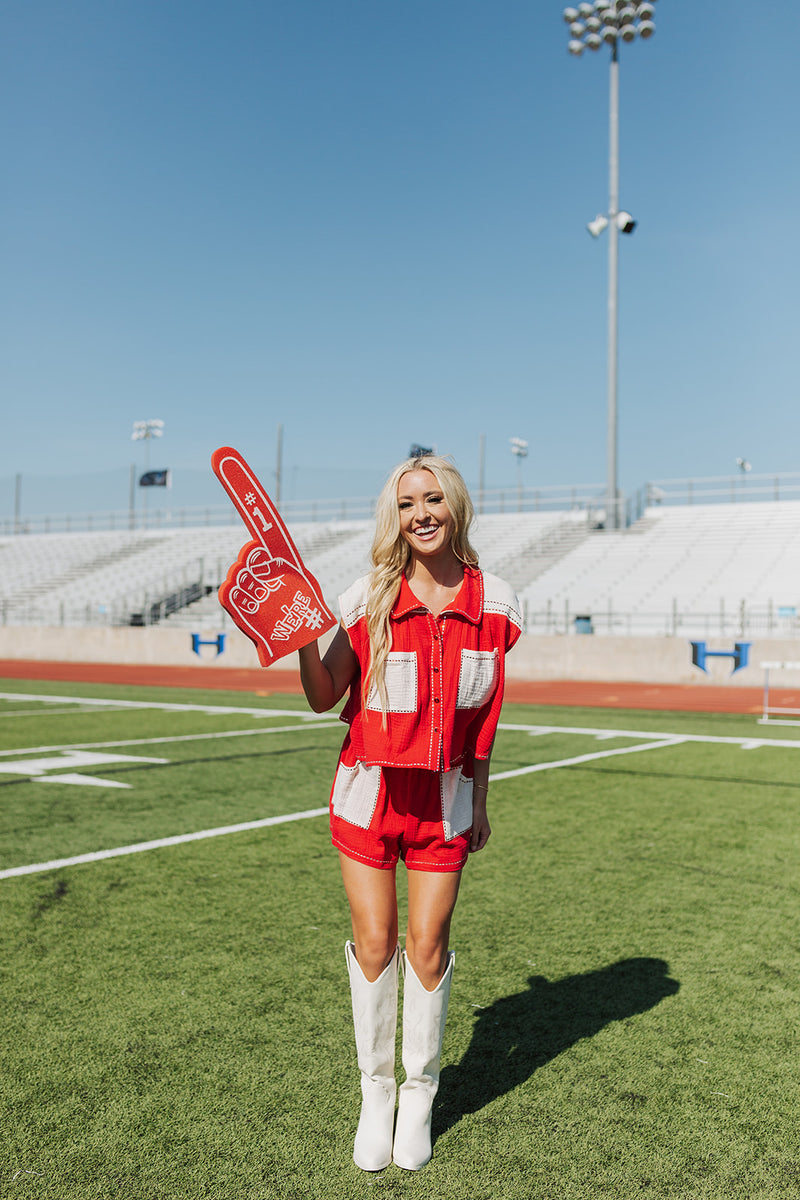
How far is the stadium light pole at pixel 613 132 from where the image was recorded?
29469 millimetres

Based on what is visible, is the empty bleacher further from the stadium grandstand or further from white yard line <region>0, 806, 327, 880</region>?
white yard line <region>0, 806, 327, 880</region>

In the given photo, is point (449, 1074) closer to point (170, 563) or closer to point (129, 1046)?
point (129, 1046)

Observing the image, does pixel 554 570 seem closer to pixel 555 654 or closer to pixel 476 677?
pixel 555 654

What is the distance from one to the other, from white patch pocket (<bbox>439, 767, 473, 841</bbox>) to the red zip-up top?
4 cm

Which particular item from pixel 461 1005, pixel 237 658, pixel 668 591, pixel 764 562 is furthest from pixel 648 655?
pixel 461 1005

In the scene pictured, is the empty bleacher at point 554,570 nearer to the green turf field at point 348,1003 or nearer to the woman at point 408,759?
the green turf field at point 348,1003

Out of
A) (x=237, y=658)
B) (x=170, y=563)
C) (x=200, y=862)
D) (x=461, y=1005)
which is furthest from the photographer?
(x=170, y=563)

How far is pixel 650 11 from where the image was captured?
3081 centimetres

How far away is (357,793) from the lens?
2566mm

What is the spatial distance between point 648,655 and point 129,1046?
701 inches

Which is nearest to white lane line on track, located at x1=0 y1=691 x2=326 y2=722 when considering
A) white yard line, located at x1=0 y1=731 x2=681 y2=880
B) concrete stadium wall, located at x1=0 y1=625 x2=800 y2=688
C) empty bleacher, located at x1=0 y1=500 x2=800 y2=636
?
white yard line, located at x1=0 y1=731 x2=681 y2=880

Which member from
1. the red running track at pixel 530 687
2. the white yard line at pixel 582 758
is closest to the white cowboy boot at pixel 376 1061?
the white yard line at pixel 582 758

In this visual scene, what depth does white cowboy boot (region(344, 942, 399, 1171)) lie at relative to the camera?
2.50m

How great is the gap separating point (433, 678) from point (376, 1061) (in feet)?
3.33
